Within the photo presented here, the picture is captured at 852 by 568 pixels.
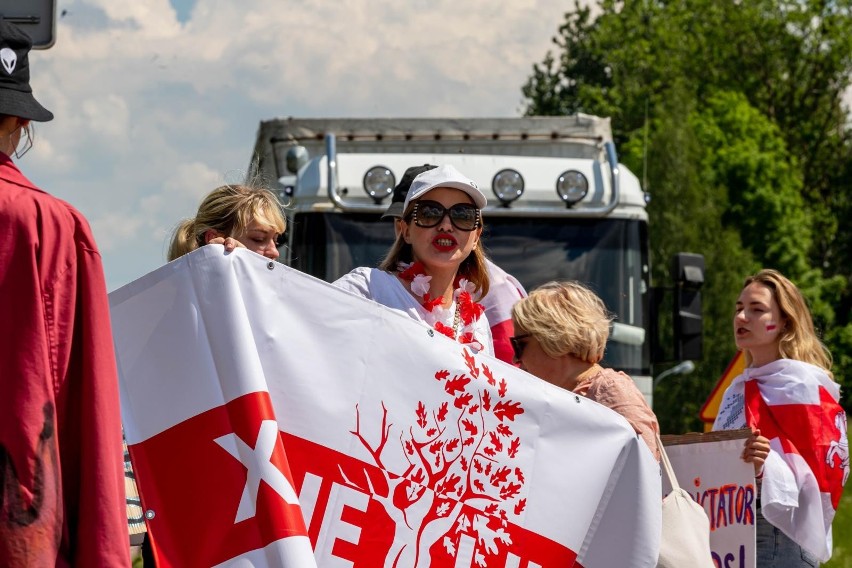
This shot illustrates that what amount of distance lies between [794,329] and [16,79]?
4006mm

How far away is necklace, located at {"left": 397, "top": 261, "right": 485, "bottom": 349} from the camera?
15.3 feet

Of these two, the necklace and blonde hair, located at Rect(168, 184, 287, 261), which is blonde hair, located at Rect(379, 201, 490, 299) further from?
blonde hair, located at Rect(168, 184, 287, 261)

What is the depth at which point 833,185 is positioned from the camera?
49062mm

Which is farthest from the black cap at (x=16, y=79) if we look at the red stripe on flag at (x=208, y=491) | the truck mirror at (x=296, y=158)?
the truck mirror at (x=296, y=158)

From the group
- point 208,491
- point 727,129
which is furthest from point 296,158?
point 727,129

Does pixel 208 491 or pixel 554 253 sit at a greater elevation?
pixel 554 253

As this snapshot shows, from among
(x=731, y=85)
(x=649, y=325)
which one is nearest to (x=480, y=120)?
(x=649, y=325)

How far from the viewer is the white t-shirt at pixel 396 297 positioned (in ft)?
15.1

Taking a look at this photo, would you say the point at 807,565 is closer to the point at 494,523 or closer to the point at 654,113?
the point at 494,523

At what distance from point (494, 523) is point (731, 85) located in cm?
4709

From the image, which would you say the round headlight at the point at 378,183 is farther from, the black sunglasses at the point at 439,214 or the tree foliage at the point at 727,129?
the tree foliage at the point at 727,129

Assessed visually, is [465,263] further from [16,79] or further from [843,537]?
[843,537]

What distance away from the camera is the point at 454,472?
13.4 ft

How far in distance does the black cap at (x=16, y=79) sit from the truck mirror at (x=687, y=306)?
6.85 m
